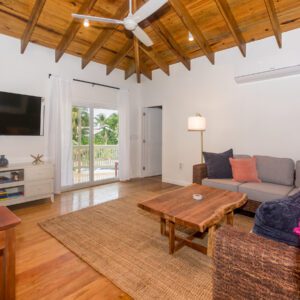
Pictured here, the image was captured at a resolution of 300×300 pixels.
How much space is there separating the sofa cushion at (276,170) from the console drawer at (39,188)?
12.0ft

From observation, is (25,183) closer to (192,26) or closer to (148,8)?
(148,8)

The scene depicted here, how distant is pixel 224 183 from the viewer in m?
3.33

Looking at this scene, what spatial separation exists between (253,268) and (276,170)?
268 centimetres

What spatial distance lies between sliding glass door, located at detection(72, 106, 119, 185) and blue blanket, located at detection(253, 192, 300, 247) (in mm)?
4375

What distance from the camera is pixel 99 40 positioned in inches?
162

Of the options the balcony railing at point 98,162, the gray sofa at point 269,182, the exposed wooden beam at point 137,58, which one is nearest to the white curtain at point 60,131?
the balcony railing at point 98,162

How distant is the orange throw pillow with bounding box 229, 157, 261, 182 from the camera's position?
337cm

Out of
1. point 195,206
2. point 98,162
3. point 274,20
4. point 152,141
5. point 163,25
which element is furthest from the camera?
point 152,141

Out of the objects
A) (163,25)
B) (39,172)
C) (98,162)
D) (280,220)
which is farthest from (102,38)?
(280,220)

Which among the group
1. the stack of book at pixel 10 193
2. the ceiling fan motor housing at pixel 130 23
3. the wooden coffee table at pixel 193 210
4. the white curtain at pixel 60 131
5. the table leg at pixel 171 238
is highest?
the ceiling fan motor housing at pixel 130 23

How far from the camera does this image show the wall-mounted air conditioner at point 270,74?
132 inches

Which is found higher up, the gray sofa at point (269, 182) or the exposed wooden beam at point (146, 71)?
the exposed wooden beam at point (146, 71)

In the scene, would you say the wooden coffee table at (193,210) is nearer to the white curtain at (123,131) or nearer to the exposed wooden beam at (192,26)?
the exposed wooden beam at (192,26)

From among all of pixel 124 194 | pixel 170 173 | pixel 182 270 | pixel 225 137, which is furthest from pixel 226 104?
pixel 182 270
